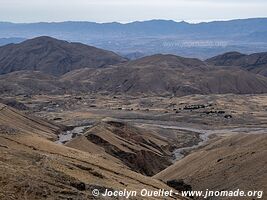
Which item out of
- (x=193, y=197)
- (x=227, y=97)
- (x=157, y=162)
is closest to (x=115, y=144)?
(x=157, y=162)

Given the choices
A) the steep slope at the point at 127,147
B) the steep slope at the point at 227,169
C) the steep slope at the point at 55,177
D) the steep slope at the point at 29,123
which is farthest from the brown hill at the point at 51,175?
the steep slope at the point at 29,123

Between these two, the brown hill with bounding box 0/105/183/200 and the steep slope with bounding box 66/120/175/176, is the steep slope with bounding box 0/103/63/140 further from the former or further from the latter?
the brown hill with bounding box 0/105/183/200

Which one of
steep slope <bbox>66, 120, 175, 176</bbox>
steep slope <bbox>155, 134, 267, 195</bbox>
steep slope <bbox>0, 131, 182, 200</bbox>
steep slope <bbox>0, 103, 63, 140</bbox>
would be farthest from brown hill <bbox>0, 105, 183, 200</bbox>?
steep slope <bbox>0, 103, 63, 140</bbox>

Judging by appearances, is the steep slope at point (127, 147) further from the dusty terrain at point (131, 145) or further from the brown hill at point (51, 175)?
the brown hill at point (51, 175)

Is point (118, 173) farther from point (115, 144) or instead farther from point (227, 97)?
point (227, 97)

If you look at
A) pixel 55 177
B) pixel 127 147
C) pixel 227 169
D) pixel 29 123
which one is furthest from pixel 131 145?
pixel 55 177

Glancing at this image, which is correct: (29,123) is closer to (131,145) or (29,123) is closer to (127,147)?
(131,145)

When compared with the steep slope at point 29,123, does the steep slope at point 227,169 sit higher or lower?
higher
